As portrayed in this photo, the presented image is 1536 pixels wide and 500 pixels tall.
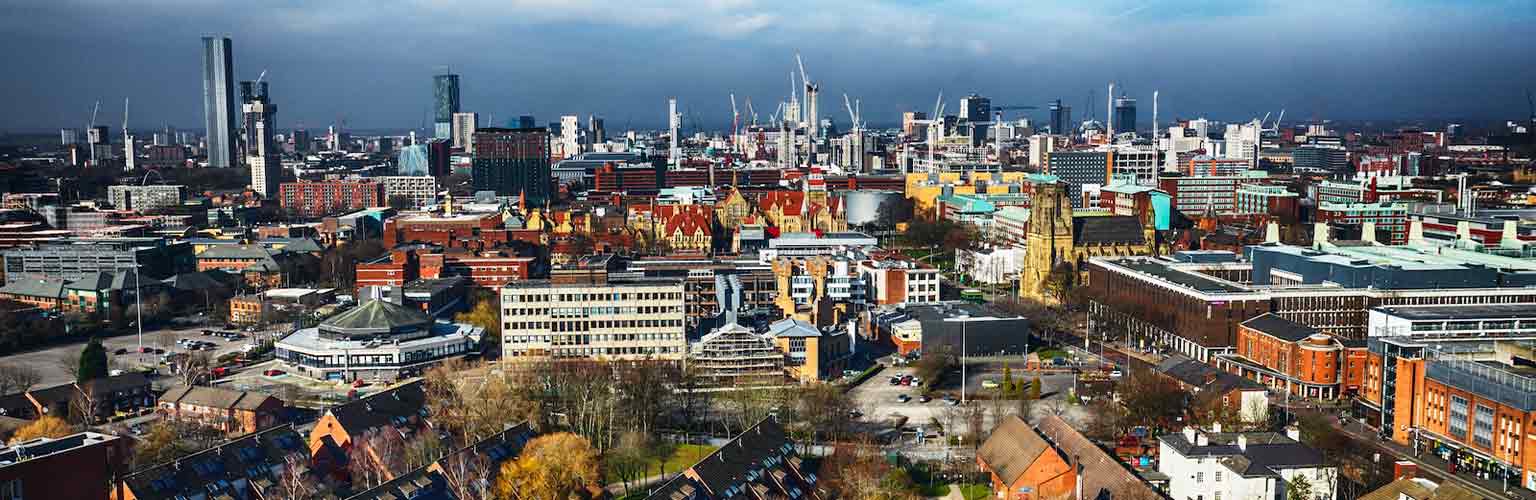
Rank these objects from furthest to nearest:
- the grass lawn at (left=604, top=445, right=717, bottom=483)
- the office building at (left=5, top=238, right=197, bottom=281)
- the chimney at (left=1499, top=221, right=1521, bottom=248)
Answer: the office building at (left=5, top=238, right=197, bottom=281) → the chimney at (left=1499, top=221, right=1521, bottom=248) → the grass lawn at (left=604, top=445, right=717, bottom=483)

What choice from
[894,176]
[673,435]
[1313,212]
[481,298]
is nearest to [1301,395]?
[673,435]

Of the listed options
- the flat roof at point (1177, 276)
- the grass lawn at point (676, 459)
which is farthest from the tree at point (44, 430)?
the flat roof at point (1177, 276)

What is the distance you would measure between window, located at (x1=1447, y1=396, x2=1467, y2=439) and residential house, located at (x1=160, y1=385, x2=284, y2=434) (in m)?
24.7

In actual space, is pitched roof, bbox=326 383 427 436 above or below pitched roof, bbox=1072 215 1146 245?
below

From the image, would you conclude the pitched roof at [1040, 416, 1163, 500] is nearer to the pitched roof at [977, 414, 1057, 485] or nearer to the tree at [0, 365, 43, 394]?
the pitched roof at [977, 414, 1057, 485]

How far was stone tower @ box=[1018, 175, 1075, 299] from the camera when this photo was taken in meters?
51.2

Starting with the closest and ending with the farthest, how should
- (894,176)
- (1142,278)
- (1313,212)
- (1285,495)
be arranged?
(1285,495) < (1142,278) < (1313,212) < (894,176)

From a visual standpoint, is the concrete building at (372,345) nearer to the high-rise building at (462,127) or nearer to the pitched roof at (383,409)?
the pitched roof at (383,409)

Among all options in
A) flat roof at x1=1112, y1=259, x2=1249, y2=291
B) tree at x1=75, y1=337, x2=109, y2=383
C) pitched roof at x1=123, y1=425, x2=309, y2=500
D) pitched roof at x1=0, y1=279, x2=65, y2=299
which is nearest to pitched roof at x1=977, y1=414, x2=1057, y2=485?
pitched roof at x1=123, y1=425, x2=309, y2=500

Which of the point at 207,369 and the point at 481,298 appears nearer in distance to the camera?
the point at 207,369

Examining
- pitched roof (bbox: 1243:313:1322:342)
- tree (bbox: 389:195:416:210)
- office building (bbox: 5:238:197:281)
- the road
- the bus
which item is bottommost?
the road

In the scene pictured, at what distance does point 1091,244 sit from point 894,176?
38077mm

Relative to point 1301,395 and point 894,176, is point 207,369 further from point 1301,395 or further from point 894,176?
point 894,176

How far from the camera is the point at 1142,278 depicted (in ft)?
143
